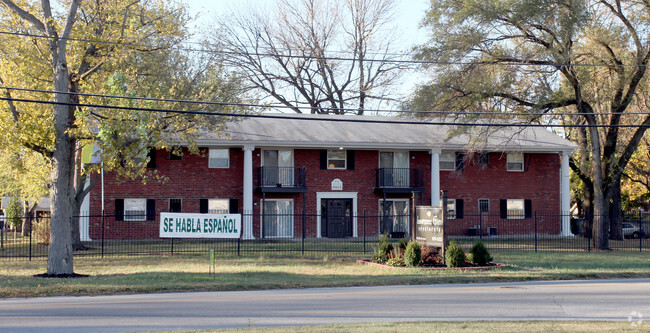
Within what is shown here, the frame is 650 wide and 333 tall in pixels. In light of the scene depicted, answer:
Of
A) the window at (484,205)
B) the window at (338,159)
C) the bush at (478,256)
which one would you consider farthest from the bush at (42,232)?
the window at (484,205)

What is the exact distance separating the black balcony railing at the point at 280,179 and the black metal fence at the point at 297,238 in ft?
5.45

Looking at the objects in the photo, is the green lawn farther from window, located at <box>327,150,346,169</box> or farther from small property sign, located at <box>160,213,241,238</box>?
window, located at <box>327,150,346,169</box>

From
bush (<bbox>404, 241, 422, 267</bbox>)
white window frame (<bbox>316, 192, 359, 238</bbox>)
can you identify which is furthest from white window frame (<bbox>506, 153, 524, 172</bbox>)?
bush (<bbox>404, 241, 422, 267</bbox>)

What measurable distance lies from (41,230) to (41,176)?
8.06 feet

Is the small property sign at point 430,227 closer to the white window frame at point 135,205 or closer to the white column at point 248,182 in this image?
the white column at point 248,182

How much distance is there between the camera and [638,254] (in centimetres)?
2722

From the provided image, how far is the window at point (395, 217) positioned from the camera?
36062 mm

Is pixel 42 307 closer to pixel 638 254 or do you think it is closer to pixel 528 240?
pixel 638 254

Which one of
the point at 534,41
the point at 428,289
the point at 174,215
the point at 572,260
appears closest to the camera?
the point at 428,289

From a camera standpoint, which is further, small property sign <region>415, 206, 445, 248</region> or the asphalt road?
small property sign <region>415, 206, 445, 248</region>

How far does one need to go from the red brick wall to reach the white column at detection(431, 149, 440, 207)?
738 millimetres

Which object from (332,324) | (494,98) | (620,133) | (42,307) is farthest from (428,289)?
(620,133)

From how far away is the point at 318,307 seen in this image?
1315 cm

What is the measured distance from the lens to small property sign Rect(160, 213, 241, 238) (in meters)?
22.4
